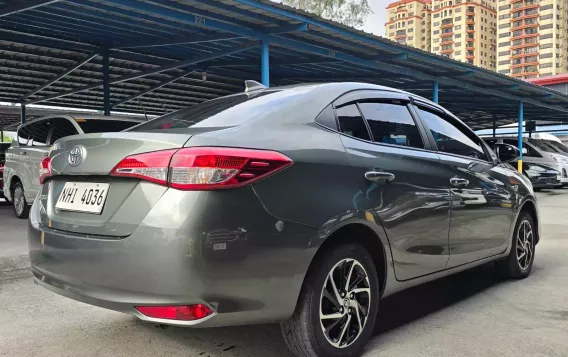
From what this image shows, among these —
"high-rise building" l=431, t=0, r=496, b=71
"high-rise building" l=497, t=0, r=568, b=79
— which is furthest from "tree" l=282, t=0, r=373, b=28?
"high-rise building" l=431, t=0, r=496, b=71

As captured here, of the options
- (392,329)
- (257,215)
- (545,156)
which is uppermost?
(257,215)

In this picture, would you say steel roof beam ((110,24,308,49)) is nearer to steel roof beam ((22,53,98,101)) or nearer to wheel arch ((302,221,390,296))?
steel roof beam ((22,53,98,101))

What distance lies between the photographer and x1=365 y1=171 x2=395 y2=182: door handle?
9.11 ft

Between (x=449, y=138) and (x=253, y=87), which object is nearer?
(x=253, y=87)

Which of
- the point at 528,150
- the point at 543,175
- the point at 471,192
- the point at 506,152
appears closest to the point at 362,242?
the point at 471,192

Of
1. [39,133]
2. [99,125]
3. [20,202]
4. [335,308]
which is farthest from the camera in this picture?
[20,202]

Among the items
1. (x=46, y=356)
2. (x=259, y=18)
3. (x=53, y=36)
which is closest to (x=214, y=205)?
→ (x=46, y=356)

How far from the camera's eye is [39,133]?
8.19m

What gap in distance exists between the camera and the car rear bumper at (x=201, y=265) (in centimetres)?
213

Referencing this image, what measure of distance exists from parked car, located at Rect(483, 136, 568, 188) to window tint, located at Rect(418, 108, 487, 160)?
11124mm

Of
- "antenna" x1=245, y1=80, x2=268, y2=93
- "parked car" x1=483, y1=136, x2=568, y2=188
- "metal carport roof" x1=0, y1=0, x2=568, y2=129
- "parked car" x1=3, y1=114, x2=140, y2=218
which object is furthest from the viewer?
"parked car" x1=483, y1=136, x2=568, y2=188

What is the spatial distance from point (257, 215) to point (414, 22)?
15615 cm

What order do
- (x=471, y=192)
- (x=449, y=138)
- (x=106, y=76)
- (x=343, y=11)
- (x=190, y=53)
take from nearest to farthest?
(x=471, y=192) < (x=449, y=138) < (x=190, y=53) < (x=106, y=76) < (x=343, y=11)

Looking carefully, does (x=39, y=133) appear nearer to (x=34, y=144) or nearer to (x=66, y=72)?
(x=34, y=144)
